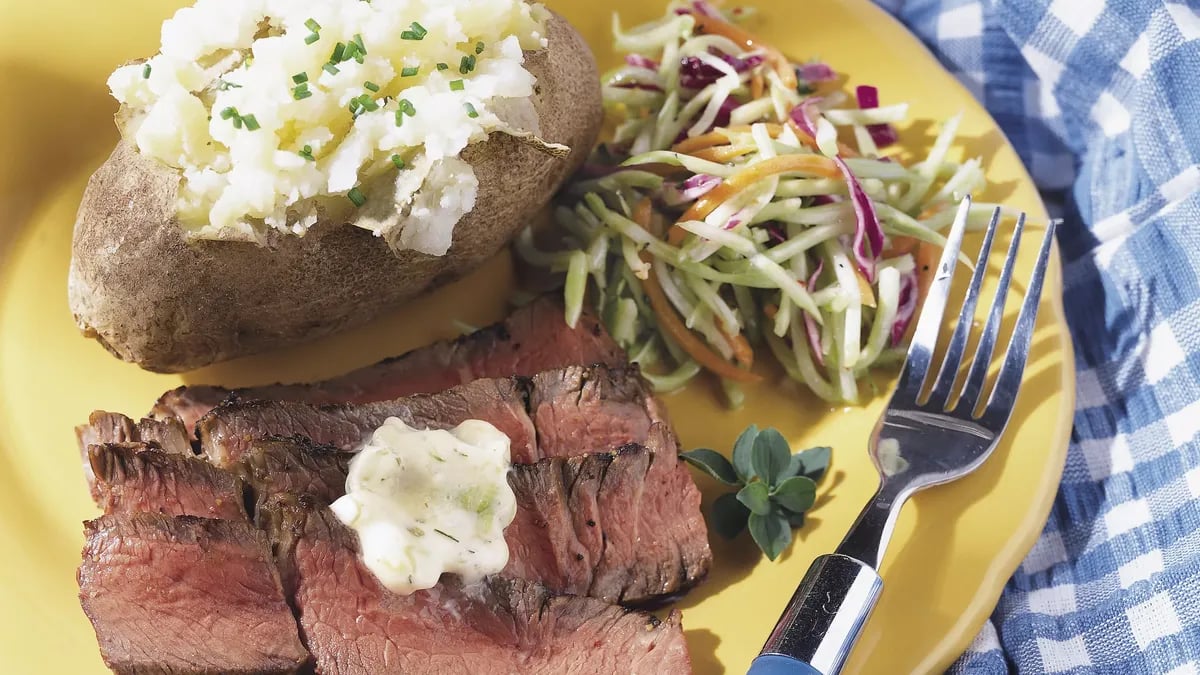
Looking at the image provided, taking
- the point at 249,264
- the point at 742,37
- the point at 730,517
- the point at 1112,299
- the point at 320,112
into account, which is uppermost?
the point at 320,112

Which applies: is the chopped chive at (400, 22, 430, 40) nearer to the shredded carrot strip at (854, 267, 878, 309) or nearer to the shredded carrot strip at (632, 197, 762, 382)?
the shredded carrot strip at (632, 197, 762, 382)

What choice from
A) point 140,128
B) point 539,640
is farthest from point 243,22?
point 539,640

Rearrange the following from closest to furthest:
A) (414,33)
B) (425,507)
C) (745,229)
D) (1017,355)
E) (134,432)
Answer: (425,507)
(414,33)
(134,432)
(1017,355)
(745,229)

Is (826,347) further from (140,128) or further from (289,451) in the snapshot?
(140,128)

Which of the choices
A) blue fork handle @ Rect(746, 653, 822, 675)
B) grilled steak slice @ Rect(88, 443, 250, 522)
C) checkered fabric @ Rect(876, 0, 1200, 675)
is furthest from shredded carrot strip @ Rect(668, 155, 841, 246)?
grilled steak slice @ Rect(88, 443, 250, 522)

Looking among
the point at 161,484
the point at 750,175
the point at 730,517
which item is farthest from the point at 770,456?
the point at 161,484

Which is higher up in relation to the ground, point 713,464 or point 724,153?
point 724,153

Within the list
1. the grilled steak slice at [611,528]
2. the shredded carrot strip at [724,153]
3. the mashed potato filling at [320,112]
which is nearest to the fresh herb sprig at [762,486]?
the grilled steak slice at [611,528]

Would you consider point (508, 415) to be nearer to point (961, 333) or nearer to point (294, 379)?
point (294, 379)

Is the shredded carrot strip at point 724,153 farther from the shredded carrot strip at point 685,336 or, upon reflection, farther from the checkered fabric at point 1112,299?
the checkered fabric at point 1112,299
